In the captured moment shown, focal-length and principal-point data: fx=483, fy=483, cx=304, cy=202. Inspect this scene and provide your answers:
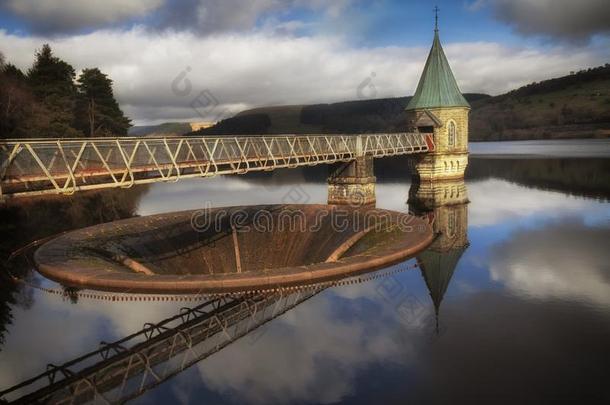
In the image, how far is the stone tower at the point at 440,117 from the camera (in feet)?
182

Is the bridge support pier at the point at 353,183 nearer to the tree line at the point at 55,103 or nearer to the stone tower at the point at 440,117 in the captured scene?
the stone tower at the point at 440,117

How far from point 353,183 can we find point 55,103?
4119 centimetres

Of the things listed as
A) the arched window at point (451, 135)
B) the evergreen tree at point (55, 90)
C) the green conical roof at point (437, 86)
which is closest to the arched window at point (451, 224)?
the arched window at point (451, 135)

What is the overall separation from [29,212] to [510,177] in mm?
61837

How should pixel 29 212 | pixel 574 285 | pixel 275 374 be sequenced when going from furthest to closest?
pixel 29 212
pixel 574 285
pixel 275 374

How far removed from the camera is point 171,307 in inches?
728

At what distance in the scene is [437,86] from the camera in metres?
56.7

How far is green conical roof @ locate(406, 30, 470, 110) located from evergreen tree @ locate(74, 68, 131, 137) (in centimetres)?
4485

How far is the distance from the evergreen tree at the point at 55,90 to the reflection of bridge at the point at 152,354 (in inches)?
1767

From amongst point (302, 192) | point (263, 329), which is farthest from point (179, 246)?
point (302, 192)

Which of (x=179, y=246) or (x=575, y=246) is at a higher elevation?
(x=179, y=246)

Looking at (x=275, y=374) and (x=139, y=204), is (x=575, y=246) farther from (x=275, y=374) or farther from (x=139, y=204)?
(x=139, y=204)

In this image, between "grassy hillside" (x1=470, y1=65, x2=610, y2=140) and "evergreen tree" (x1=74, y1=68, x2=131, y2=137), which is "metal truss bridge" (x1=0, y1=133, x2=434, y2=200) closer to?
"evergreen tree" (x1=74, y1=68, x2=131, y2=137)

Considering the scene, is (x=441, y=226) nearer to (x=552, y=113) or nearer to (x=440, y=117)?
(x=440, y=117)
